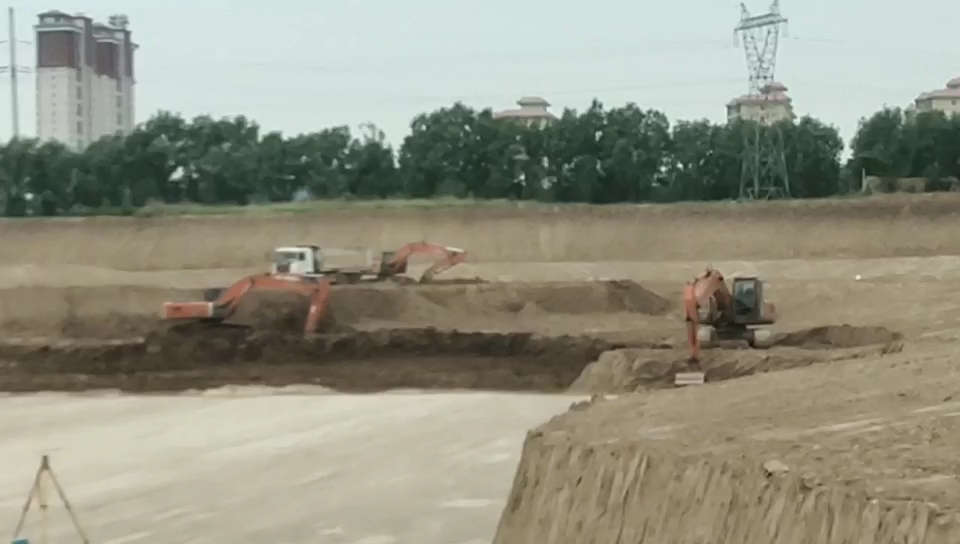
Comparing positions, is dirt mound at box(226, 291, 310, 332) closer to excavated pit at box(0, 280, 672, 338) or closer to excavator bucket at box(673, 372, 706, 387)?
excavated pit at box(0, 280, 672, 338)

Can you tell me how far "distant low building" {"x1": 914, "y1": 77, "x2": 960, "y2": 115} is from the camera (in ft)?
128

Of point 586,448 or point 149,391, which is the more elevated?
point 586,448

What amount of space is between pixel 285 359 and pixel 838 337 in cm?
909

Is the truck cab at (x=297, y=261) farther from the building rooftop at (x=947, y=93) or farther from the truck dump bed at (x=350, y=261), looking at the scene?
the building rooftop at (x=947, y=93)

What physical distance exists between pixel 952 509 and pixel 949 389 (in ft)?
11.7

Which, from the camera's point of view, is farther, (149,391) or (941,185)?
(941,185)

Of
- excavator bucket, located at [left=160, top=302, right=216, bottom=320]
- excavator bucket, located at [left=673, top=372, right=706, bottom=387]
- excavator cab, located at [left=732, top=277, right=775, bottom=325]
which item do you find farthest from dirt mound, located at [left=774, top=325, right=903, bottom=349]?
excavator bucket, located at [left=160, top=302, right=216, bottom=320]

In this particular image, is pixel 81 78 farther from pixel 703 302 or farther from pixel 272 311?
pixel 703 302

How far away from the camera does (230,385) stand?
18297 millimetres

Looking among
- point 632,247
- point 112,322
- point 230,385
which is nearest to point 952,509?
point 230,385

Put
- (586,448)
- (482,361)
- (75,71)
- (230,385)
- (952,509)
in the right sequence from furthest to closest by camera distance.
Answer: (75,71) < (482,361) < (230,385) < (586,448) < (952,509)

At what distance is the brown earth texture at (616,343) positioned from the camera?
19.2ft

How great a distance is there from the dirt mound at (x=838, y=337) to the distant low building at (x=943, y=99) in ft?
70.2

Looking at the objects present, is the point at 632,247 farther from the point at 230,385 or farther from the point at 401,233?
the point at 230,385
